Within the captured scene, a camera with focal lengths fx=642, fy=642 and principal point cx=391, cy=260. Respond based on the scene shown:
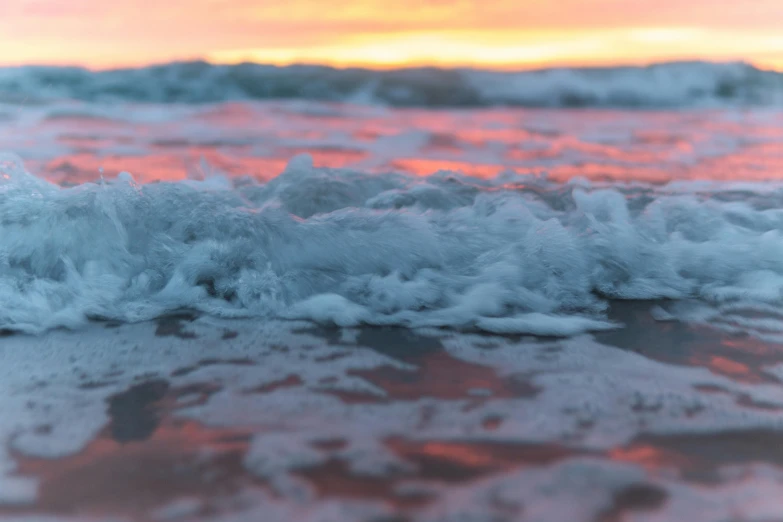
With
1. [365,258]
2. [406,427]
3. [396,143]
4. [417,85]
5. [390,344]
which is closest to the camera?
[406,427]

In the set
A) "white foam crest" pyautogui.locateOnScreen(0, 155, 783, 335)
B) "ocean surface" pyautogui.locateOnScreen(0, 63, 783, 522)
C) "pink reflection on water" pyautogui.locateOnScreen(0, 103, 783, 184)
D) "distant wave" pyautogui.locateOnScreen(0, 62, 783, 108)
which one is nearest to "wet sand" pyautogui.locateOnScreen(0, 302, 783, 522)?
"ocean surface" pyautogui.locateOnScreen(0, 63, 783, 522)

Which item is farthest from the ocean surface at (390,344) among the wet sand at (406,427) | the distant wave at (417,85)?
the distant wave at (417,85)

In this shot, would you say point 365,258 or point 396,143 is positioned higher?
point 396,143

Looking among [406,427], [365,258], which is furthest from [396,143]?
[406,427]

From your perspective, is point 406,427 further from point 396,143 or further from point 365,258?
point 396,143

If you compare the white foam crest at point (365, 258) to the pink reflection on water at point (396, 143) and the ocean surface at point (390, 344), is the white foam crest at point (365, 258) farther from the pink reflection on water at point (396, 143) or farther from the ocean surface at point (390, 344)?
the pink reflection on water at point (396, 143)

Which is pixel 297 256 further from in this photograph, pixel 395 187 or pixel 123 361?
pixel 395 187

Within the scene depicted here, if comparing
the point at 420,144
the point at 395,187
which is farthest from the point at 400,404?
the point at 420,144
